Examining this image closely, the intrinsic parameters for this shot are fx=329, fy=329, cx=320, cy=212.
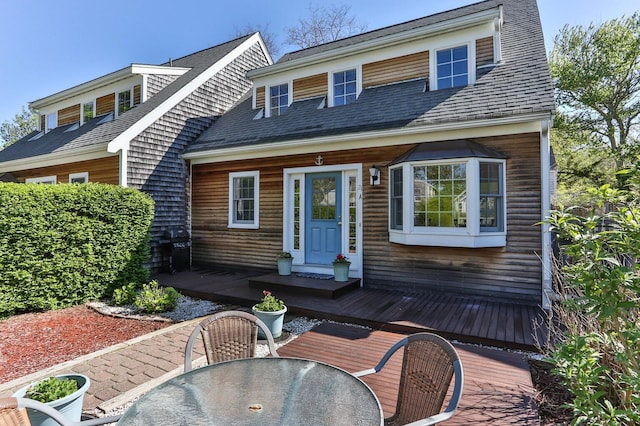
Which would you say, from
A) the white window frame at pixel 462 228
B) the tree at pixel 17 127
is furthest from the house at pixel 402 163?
the tree at pixel 17 127

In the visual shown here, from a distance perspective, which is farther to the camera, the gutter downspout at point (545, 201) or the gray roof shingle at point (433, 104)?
the gray roof shingle at point (433, 104)

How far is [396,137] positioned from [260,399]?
5211 millimetres

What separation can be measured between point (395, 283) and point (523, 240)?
2.20 m

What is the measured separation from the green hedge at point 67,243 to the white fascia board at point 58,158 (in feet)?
6.88

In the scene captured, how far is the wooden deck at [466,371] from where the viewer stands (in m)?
2.22

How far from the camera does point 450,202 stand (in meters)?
5.51

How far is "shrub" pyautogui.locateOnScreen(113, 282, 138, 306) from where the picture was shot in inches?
222

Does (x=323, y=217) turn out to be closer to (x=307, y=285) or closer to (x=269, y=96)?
(x=307, y=285)

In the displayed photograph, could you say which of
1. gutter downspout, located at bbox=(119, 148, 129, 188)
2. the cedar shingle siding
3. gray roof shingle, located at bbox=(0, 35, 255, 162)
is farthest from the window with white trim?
gray roof shingle, located at bbox=(0, 35, 255, 162)

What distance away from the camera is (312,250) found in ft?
23.0

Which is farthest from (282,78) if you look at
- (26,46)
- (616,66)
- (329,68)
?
(616,66)

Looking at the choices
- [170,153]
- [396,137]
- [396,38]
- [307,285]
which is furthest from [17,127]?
[396,137]

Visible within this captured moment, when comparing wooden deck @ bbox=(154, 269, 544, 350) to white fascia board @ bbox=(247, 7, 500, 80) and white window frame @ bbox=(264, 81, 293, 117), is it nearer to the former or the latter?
white window frame @ bbox=(264, 81, 293, 117)

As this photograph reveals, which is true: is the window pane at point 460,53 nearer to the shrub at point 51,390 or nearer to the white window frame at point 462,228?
the white window frame at point 462,228
